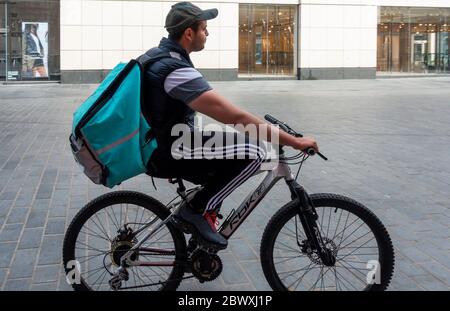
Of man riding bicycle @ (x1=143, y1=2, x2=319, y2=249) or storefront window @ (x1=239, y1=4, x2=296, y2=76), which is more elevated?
storefront window @ (x1=239, y1=4, x2=296, y2=76)

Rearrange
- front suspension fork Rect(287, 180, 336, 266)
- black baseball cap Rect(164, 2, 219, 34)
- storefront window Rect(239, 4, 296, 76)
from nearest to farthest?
black baseball cap Rect(164, 2, 219, 34) → front suspension fork Rect(287, 180, 336, 266) → storefront window Rect(239, 4, 296, 76)

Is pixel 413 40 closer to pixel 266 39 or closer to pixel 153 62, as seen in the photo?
pixel 266 39

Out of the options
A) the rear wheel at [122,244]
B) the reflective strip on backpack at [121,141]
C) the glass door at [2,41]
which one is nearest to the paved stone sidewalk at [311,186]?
the rear wheel at [122,244]

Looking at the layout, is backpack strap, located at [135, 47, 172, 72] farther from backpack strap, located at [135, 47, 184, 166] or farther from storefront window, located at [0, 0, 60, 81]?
storefront window, located at [0, 0, 60, 81]

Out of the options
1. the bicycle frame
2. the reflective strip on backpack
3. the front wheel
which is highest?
the reflective strip on backpack

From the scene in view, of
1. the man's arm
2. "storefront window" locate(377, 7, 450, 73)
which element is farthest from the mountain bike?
"storefront window" locate(377, 7, 450, 73)

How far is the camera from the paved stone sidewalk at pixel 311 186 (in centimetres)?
412

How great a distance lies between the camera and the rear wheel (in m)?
3.46

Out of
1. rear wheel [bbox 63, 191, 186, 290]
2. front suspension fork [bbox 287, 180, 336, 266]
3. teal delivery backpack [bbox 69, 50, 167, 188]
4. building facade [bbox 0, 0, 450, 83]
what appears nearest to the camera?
teal delivery backpack [bbox 69, 50, 167, 188]

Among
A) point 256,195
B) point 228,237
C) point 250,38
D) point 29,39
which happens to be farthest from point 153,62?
Result: point 250,38

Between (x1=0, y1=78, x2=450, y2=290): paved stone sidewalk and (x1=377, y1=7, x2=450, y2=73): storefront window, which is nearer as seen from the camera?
(x1=0, y1=78, x2=450, y2=290): paved stone sidewalk

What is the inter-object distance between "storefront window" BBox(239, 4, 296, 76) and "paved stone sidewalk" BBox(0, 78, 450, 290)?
473 inches

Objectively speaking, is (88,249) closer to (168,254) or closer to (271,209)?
(168,254)

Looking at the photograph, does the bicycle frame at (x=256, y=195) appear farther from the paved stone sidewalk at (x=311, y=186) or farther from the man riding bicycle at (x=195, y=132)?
the paved stone sidewalk at (x=311, y=186)
